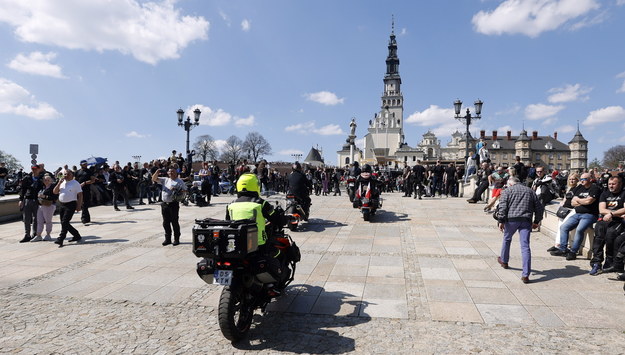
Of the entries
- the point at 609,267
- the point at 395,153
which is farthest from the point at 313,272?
the point at 395,153

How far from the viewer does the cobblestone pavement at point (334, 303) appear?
3.58 m

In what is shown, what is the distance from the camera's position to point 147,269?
6.20 metres

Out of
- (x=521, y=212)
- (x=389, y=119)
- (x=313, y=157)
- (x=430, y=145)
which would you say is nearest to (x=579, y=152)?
(x=430, y=145)

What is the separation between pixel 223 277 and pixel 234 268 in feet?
0.45

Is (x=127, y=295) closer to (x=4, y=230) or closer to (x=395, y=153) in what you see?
(x=4, y=230)

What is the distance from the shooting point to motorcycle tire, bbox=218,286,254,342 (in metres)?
3.37

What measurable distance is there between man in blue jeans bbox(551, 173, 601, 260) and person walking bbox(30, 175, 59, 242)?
35.9 ft

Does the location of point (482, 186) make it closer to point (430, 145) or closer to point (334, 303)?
point (334, 303)

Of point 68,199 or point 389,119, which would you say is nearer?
point 68,199

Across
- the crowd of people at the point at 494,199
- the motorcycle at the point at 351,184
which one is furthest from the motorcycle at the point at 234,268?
the motorcycle at the point at 351,184

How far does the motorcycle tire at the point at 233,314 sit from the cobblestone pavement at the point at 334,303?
15 cm

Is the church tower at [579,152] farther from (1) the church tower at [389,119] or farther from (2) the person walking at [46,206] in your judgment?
(2) the person walking at [46,206]

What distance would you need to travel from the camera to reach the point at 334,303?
4.62 metres

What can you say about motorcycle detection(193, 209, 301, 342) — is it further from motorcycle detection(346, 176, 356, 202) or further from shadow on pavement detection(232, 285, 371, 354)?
motorcycle detection(346, 176, 356, 202)
